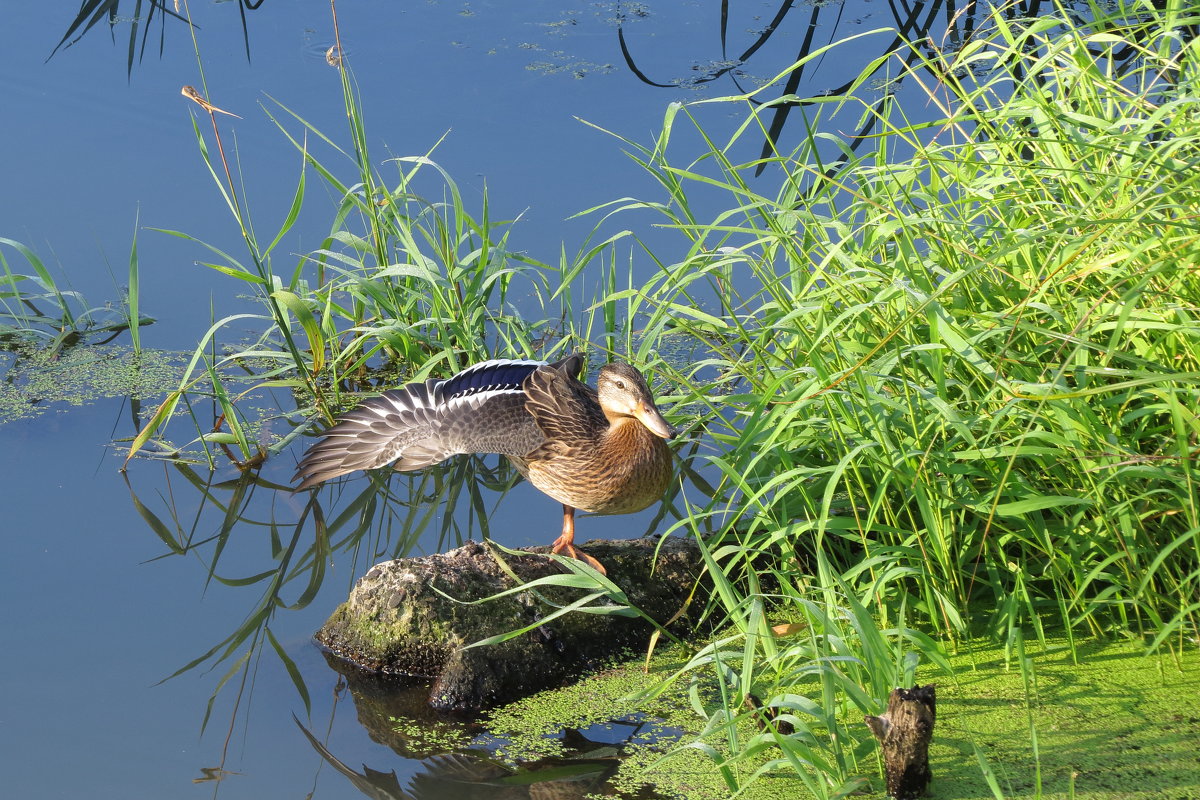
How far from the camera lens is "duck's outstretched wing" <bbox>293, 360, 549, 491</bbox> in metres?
3.69

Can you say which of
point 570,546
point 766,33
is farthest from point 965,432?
point 766,33

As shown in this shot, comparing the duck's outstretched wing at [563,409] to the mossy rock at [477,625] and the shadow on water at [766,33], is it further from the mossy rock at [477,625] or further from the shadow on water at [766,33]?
the shadow on water at [766,33]

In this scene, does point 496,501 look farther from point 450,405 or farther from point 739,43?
point 739,43

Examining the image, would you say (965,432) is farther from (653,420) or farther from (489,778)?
(489,778)

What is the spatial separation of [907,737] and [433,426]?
6.10ft

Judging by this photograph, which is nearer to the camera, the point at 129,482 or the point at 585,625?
the point at 585,625

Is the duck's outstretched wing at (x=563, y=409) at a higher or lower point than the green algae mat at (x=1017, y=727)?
higher

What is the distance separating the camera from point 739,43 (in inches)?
261

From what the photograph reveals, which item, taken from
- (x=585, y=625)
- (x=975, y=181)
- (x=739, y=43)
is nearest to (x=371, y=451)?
(x=585, y=625)

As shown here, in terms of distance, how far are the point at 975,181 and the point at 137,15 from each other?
205 inches

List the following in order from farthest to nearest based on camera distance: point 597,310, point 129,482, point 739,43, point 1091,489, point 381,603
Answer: point 739,43, point 597,310, point 129,482, point 381,603, point 1091,489

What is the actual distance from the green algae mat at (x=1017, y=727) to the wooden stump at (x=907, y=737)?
0.22 ft

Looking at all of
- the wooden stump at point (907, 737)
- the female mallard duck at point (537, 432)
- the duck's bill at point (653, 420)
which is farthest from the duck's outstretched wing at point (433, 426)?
the wooden stump at point (907, 737)

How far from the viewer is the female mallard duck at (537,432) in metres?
3.56
